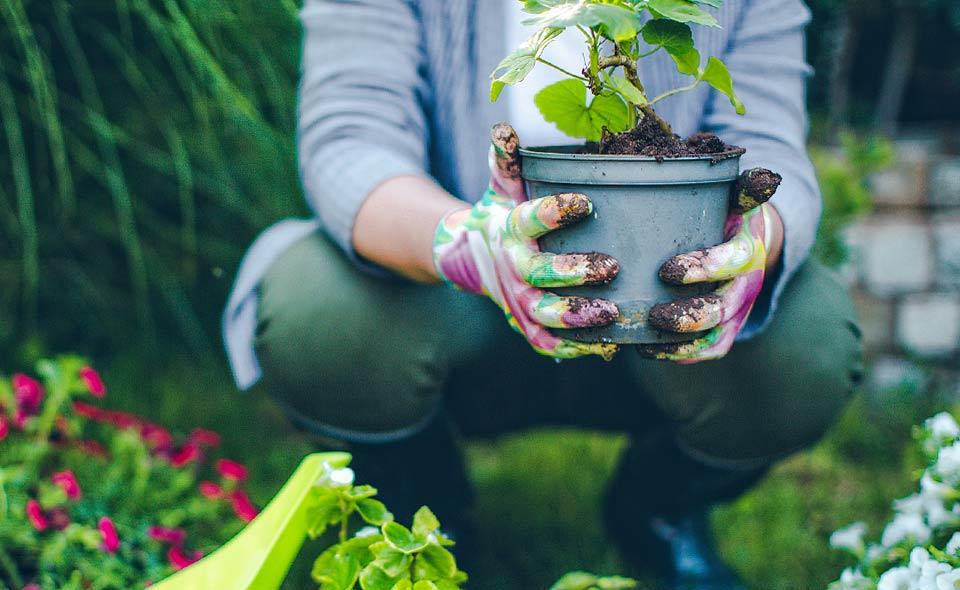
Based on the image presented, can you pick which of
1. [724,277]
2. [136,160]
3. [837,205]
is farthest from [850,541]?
[136,160]

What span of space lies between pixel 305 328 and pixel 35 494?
0.49 m

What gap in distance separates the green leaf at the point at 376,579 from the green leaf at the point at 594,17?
1.59 ft

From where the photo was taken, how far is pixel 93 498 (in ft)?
4.20

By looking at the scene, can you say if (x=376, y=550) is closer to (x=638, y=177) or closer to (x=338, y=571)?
(x=338, y=571)

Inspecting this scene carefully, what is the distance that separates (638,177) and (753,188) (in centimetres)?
11

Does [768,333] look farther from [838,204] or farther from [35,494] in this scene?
[35,494]

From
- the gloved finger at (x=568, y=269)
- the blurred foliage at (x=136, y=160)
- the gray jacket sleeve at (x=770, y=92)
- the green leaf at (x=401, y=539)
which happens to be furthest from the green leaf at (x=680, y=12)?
the blurred foliage at (x=136, y=160)

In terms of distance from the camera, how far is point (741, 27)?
4.01ft

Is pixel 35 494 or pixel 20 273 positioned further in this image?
pixel 20 273

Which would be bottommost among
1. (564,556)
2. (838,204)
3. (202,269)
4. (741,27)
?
(564,556)

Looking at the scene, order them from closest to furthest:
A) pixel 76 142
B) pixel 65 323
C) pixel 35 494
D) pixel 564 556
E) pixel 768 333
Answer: pixel 768 333 → pixel 35 494 → pixel 564 556 → pixel 76 142 → pixel 65 323

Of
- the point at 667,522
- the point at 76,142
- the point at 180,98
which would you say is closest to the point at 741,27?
the point at 667,522

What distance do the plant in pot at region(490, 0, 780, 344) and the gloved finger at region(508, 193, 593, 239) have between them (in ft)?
0.07

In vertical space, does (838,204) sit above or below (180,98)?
below
